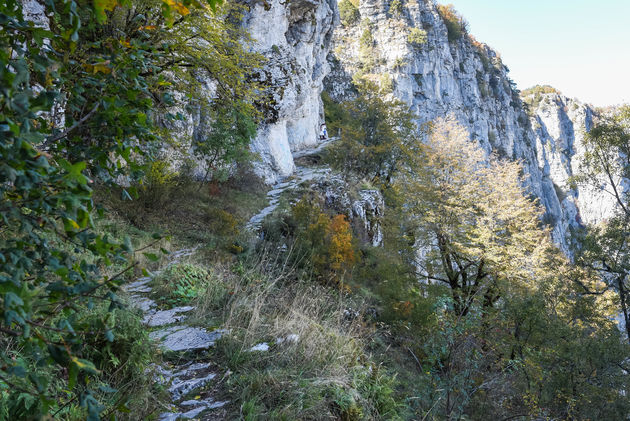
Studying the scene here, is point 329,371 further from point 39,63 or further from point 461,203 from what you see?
point 461,203

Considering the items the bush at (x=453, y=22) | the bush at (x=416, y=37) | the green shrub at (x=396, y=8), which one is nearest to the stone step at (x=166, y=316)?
the bush at (x=416, y=37)

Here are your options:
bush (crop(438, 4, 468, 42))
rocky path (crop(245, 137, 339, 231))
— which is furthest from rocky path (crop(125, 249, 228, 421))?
bush (crop(438, 4, 468, 42))

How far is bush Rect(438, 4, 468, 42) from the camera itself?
186 feet

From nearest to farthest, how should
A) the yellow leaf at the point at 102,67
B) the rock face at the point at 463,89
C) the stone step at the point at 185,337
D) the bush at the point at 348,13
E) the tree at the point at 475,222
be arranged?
1. the yellow leaf at the point at 102,67
2. the stone step at the point at 185,337
3. the tree at the point at 475,222
4. the rock face at the point at 463,89
5. the bush at the point at 348,13

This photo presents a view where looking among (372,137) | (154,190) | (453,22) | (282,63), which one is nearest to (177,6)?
(154,190)

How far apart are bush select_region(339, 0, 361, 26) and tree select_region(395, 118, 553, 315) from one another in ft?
131

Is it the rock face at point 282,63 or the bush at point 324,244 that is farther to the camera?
the rock face at point 282,63

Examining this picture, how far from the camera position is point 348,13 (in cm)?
4781

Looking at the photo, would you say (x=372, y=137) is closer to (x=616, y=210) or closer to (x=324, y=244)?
(x=616, y=210)

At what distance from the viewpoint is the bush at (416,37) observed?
4638 cm

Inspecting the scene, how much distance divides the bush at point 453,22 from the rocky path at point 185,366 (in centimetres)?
6512

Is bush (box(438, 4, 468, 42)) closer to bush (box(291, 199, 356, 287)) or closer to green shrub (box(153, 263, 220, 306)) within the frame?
bush (box(291, 199, 356, 287))

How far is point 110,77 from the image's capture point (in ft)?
4.20

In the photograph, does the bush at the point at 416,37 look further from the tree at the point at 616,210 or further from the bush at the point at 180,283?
the bush at the point at 180,283
